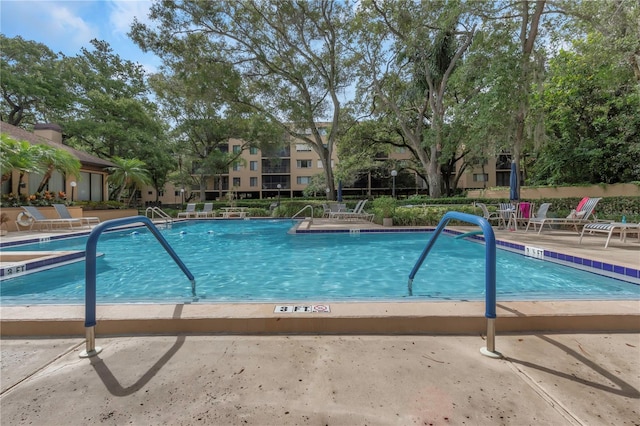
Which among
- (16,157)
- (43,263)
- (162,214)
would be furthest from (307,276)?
(162,214)

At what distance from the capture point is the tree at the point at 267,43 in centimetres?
1574

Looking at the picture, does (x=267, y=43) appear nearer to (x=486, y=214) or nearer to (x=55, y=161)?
(x=55, y=161)

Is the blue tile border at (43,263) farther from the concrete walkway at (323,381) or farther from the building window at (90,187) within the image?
the building window at (90,187)

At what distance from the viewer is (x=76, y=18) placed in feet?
28.6

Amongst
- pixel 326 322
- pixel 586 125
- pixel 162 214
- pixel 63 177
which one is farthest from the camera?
pixel 162 214

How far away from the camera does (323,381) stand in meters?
1.82

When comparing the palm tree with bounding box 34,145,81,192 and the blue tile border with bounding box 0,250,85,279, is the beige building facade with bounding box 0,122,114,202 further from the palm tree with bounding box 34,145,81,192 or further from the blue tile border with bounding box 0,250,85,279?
the blue tile border with bounding box 0,250,85,279

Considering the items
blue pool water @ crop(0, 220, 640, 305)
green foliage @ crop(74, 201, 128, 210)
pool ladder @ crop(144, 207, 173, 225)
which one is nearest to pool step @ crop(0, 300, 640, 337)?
blue pool water @ crop(0, 220, 640, 305)

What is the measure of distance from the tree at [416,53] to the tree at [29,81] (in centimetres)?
2125

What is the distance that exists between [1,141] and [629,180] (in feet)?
87.6

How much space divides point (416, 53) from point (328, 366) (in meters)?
19.3

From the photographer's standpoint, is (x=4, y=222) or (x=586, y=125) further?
(x=586, y=125)

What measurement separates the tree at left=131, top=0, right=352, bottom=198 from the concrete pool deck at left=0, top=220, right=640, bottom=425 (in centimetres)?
1723

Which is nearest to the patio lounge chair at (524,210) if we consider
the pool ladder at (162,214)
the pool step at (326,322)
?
the pool step at (326,322)
